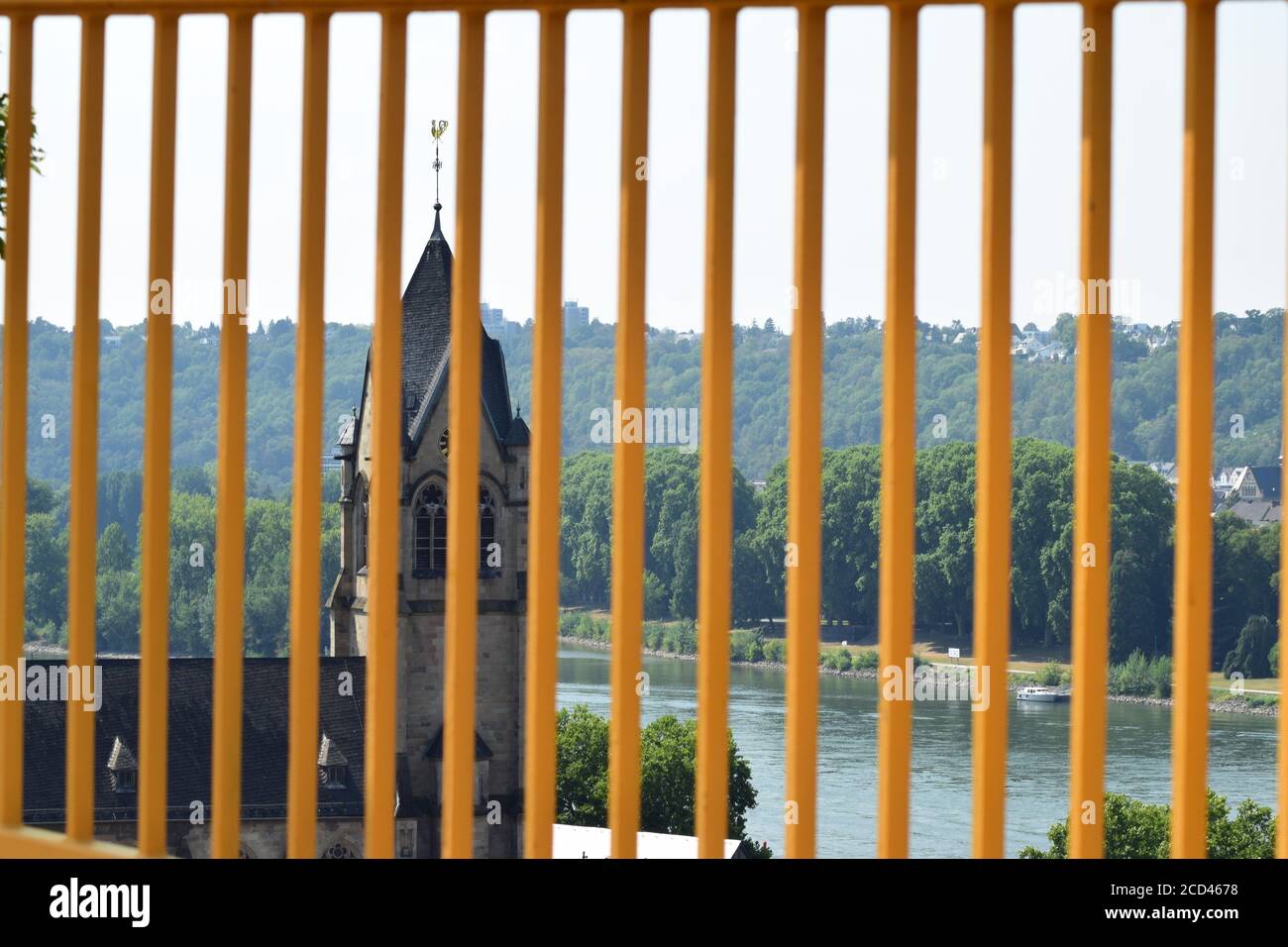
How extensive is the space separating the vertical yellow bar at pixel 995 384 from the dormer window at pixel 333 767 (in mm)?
40842

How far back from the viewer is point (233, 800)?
2168mm

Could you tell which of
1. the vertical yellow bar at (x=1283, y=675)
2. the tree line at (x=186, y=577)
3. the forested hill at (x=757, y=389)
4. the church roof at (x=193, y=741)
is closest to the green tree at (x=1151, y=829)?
the forested hill at (x=757, y=389)

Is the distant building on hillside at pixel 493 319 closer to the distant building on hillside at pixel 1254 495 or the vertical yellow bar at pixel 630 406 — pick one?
the distant building on hillside at pixel 1254 495

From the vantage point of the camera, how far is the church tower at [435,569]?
4184 centimetres

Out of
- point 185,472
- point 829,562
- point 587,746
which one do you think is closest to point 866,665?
point 829,562

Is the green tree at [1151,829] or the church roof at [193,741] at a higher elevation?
the church roof at [193,741]

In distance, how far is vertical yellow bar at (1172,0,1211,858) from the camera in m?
1.89

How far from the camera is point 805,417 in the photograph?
1.95m

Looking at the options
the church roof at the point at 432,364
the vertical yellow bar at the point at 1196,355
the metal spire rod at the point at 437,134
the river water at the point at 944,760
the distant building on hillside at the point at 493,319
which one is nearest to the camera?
the vertical yellow bar at the point at 1196,355

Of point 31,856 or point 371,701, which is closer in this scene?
point 371,701

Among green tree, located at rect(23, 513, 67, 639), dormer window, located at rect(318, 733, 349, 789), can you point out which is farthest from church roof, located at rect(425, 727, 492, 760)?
green tree, located at rect(23, 513, 67, 639)

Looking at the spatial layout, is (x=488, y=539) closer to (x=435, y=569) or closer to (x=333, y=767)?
(x=435, y=569)

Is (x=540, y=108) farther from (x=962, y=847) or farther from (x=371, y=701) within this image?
(x=962, y=847)
